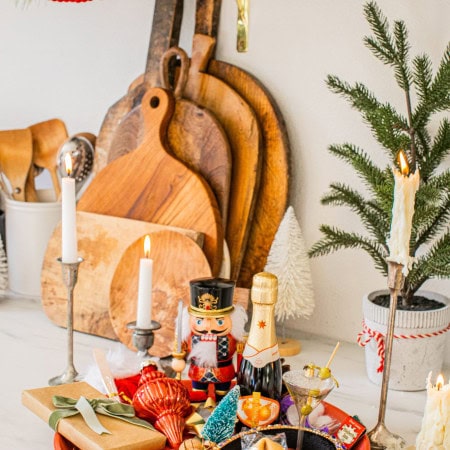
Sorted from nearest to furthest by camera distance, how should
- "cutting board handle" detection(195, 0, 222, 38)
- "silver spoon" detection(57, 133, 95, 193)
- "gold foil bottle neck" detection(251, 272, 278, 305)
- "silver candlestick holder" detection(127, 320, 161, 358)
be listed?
1. "gold foil bottle neck" detection(251, 272, 278, 305)
2. "silver candlestick holder" detection(127, 320, 161, 358)
3. "cutting board handle" detection(195, 0, 222, 38)
4. "silver spoon" detection(57, 133, 95, 193)

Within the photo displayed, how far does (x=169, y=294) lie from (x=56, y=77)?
0.55 m

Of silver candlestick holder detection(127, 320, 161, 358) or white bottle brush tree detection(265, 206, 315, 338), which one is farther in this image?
white bottle brush tree detection(265, 206, 315, 338)

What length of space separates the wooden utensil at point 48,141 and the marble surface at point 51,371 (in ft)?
0.84

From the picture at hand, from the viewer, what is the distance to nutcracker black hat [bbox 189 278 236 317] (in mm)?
890

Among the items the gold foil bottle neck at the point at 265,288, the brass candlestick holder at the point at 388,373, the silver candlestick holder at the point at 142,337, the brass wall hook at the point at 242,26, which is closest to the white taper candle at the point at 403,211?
the brass candlestick holder at the point at 388,373

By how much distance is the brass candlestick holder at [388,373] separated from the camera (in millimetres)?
827

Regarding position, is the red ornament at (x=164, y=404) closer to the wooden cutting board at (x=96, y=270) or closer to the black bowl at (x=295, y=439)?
the black bowl at (x=295, y=439)

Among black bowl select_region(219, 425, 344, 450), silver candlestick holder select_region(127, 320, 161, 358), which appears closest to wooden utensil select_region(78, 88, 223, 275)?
silver candlestick holder select_region(127, 320, 161, 358)

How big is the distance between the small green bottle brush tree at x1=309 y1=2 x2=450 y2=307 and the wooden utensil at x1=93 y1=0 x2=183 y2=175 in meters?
0.32

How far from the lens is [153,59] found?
1.30 m

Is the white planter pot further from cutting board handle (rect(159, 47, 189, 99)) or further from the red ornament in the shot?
cutting board handle (rect(159, 47, 189, 99))

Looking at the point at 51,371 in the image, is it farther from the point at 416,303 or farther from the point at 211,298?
the point at 416,303

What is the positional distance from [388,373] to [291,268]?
32 centimetres

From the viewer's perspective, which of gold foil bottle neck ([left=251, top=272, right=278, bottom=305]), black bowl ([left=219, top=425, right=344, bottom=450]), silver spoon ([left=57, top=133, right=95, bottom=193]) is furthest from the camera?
silver spoon ([left=57, top=133, right=95, bottom=193])
